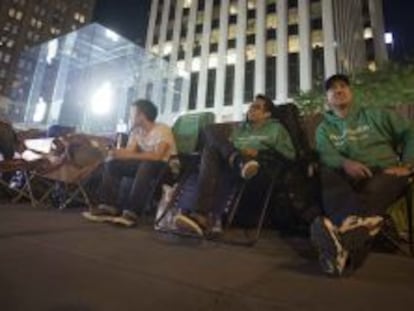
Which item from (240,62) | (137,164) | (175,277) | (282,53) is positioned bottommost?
(175,277)

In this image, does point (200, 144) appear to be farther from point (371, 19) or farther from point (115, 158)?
point (371, 19)

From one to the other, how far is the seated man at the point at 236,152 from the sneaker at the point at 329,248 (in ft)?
2.82

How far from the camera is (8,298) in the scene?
1361mm

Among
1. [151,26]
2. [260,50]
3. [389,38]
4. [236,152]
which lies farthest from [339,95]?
[389,38]

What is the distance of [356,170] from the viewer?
261 cm

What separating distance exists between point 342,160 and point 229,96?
3030 cm

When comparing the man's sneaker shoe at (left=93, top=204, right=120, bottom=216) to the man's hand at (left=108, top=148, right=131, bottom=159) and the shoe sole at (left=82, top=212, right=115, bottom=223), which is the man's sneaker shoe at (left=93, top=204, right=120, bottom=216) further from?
the man's hand at (left=108, top=148, right=131, bottom=159)

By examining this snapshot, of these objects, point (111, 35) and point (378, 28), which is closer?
point (111, 35)

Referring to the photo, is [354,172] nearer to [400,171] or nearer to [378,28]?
[400,171]

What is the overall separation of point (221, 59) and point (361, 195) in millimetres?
33122

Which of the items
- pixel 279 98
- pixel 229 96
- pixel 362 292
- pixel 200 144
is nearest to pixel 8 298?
pixel 362 292

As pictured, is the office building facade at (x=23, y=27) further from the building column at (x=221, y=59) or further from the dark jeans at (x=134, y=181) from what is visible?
the dark jeans at (x=134, y=181)

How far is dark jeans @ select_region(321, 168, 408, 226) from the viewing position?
2316 millimetres

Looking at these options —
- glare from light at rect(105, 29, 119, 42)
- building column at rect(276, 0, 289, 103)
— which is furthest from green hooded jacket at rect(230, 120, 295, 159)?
building column at rect(276, 0, 289, 103)
